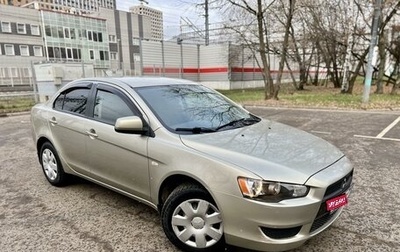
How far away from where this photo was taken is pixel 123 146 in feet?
10.3

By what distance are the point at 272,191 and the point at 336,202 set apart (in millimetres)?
630

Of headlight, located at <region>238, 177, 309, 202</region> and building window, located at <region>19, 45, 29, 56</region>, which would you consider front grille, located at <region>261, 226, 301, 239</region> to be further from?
building window, located at <region>19, 45, 29, 56</region>

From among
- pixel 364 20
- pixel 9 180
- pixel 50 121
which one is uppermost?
pixel 364 20

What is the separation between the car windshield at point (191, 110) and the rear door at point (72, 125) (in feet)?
3.07

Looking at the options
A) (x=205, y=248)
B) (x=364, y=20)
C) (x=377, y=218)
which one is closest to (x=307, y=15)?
(x=364, y=20)

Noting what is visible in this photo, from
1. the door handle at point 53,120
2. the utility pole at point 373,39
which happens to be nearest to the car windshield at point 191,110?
the door handle at point 53,120

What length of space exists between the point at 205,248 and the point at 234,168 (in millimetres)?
776

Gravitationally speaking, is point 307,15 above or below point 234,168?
above

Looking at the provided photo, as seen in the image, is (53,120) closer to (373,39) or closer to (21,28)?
(373,39)

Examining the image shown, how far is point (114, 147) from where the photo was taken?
10.6 ft

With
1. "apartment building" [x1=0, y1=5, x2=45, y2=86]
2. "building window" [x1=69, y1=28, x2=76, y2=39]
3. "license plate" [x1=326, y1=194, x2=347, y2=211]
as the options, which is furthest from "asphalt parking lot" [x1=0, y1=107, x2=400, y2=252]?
"building window" [x1=69, y1=28, x2=76, y2=39]

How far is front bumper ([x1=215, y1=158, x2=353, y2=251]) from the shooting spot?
226 cm

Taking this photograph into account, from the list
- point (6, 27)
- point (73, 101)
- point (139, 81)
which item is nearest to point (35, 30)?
point (6, 27)

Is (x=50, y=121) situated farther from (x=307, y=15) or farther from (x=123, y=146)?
(x=307, y=15)
